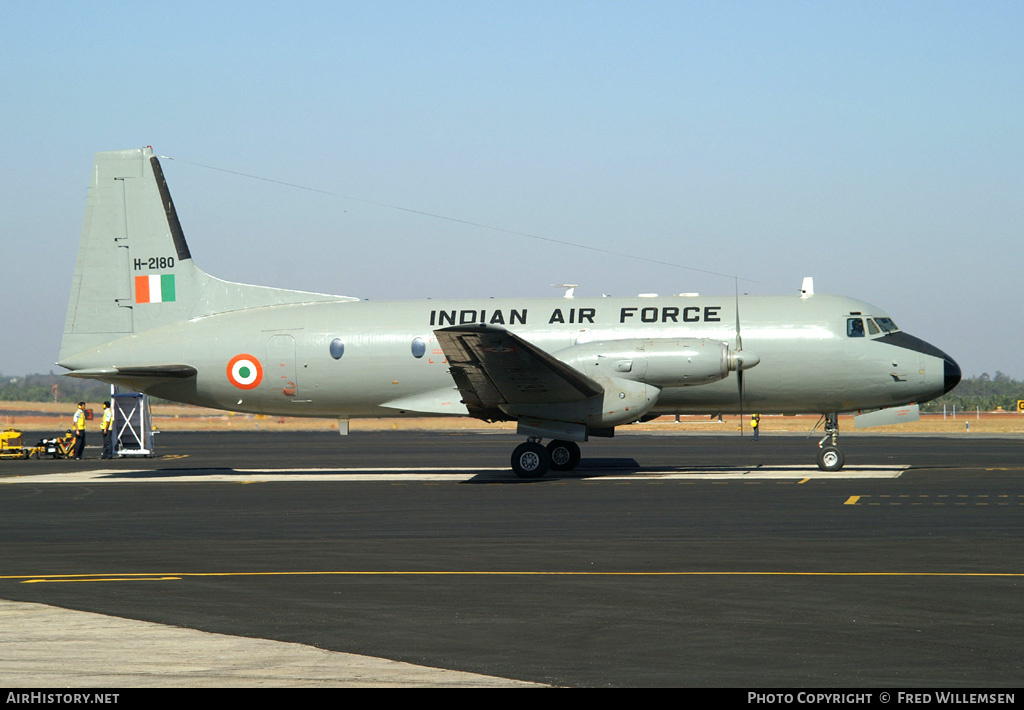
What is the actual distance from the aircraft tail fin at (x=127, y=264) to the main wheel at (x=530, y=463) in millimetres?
10127

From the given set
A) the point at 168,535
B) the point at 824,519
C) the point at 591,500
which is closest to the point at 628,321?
the point at 591,500

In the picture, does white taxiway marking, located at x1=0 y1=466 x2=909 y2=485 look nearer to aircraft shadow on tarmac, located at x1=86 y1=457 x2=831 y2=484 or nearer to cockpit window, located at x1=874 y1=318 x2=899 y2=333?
aircraft shadow on tarmac, located at x1=86 y1=457 x2=831 y2=484

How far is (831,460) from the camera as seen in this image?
26.5m

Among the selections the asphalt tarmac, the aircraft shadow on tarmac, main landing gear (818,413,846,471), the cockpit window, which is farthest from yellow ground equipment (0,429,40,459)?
the cockpit window

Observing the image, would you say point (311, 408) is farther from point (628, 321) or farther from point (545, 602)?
point (545, 602)

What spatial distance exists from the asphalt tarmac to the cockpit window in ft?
13.9

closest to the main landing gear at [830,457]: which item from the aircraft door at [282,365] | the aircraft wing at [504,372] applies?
the aircraft wing at [504,372]

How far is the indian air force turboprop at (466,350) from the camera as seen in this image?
25641 mm

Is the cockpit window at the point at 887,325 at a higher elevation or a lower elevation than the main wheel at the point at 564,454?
higher

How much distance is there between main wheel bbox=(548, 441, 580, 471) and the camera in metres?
27.3

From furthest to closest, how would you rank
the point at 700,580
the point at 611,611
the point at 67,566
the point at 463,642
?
the point at 67,566 → the point at 700,580 → the point at 611,611 → the point at 463,642

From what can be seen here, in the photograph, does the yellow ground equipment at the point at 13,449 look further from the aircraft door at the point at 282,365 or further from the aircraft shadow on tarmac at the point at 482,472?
the aircraft door at the point at 282,365

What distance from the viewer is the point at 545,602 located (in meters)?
10.1
